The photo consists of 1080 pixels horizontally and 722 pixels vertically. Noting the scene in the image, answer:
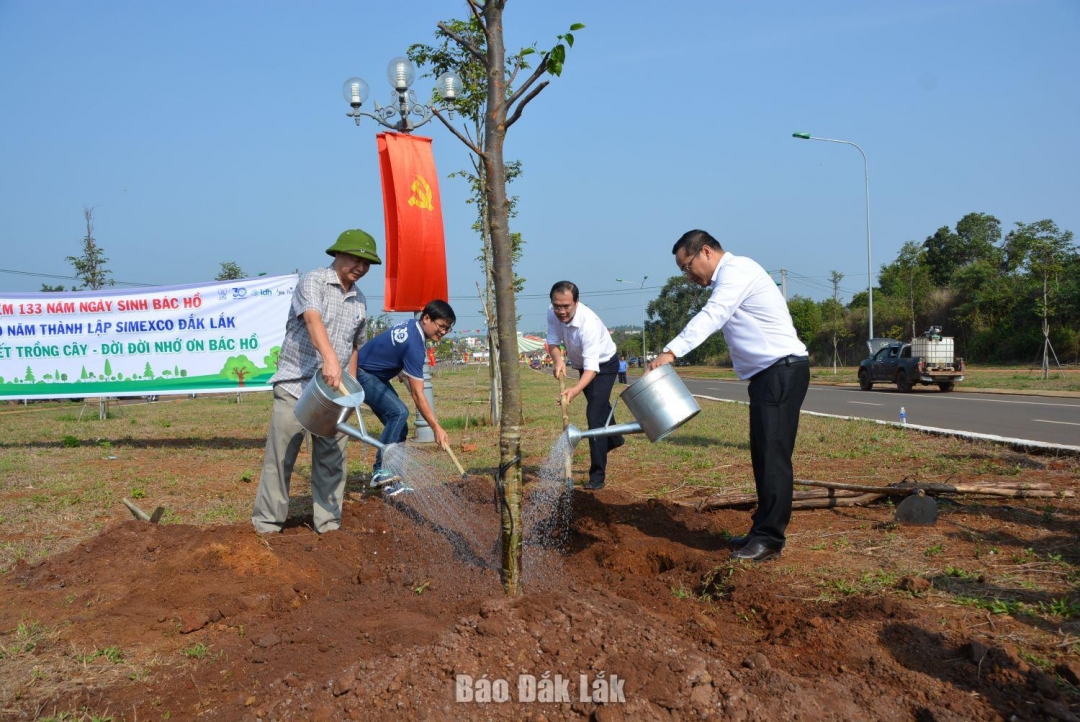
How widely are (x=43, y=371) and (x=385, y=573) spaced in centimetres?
926

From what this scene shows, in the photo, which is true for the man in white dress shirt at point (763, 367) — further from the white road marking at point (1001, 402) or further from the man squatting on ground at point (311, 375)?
the white road marking at point (1001, 402)

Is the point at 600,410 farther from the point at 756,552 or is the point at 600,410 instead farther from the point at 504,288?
the point at 504,288

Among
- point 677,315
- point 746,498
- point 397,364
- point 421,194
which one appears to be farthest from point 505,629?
point 677,315

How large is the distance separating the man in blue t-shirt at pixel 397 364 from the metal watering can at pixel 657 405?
84.9 inches

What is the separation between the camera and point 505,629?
249 cm

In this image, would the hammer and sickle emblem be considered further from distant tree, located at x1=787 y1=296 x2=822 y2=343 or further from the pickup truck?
distant tree, located at x1=787 y1=296 x2=822 y2=343

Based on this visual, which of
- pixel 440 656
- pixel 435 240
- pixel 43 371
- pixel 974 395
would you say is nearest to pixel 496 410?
pixel 435 240

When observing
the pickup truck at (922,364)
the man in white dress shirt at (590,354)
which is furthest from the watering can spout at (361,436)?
the pickup truck at (922,364)

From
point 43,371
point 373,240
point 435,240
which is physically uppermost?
point 435,240

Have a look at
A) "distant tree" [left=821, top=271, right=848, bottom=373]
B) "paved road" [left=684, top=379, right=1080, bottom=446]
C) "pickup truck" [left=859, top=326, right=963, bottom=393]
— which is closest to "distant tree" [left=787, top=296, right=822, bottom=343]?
"distant tree" [left=821, top=271, right=848, bottom=373]

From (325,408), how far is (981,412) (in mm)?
13147

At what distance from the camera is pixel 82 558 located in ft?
13.0

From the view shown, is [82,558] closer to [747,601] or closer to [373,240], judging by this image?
[373,240]

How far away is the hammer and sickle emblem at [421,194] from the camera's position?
28.9ft
